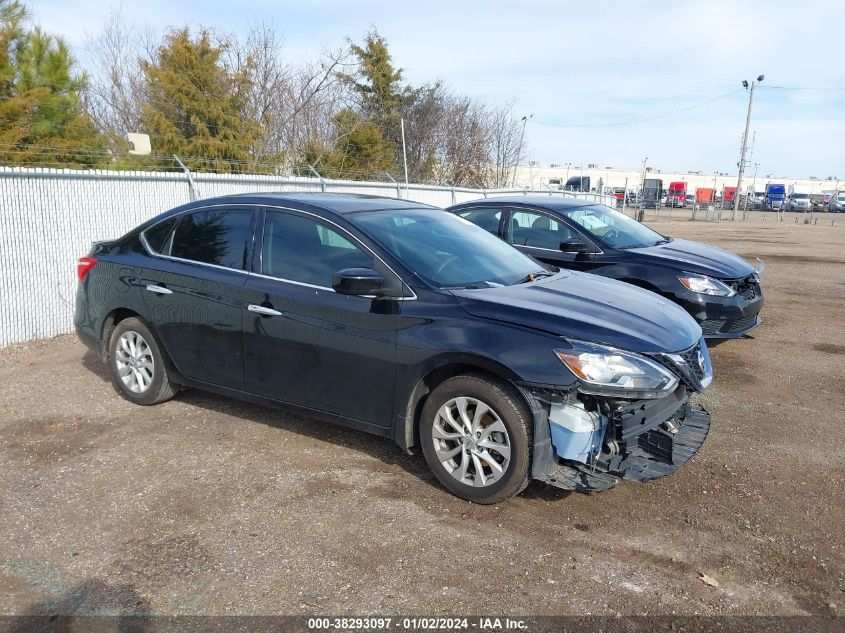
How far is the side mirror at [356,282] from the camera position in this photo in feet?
13.1

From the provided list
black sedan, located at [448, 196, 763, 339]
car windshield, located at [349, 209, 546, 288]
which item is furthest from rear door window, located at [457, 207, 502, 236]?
car windshield, located at [349, 209, 546, 288]

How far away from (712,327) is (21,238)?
723cm

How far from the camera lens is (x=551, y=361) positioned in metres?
3.61

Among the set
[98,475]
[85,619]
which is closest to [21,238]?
[98,475]

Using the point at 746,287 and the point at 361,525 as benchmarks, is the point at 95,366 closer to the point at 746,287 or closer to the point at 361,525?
the point at 361,525

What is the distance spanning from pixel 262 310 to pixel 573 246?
3.78 meters

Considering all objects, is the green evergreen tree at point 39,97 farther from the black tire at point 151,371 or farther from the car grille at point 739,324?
the car grille at point 739,324

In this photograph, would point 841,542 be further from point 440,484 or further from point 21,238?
point 21,238

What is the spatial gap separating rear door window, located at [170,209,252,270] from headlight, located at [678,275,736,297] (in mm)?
4305

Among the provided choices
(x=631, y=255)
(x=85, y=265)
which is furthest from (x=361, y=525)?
(x=631, y=255)

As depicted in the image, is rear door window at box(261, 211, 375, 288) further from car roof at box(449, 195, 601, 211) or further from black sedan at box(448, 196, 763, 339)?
car roof at box(449, 195, 601, 211)

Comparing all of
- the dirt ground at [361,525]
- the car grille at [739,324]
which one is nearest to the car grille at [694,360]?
the dirt ground at [361,525]

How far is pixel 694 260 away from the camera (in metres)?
7.16

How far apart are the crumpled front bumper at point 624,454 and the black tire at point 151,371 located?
3.07 metres
